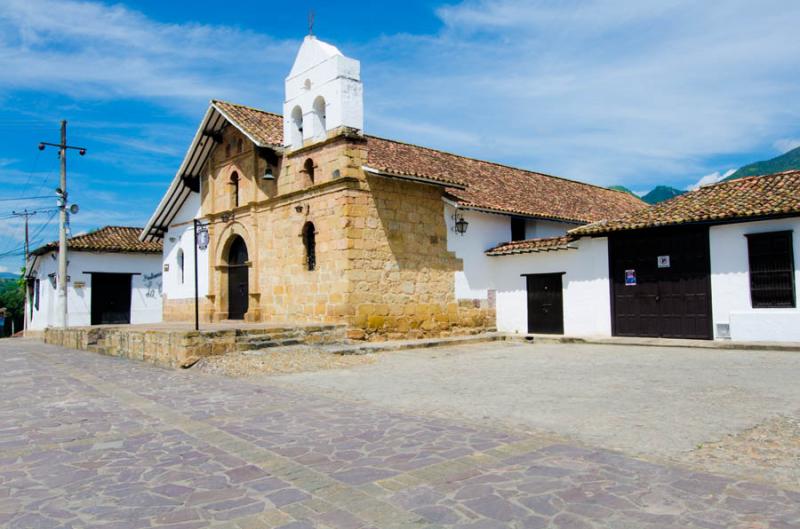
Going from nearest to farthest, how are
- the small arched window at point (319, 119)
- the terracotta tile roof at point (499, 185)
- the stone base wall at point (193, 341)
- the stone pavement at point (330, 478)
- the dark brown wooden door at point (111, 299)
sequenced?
the stone pavement at point (330, 478) < the stone base wall at point (193, 341) < the small arched window at point (319, 119) < the terracotta tile roof at point (499, 185) < the dark brown wooden door at point (111, 299)

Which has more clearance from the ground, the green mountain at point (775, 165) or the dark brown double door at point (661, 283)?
the green mountain at point (775, 165)

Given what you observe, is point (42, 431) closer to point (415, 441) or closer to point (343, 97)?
point (415, 441)

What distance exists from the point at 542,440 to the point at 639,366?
5.83m

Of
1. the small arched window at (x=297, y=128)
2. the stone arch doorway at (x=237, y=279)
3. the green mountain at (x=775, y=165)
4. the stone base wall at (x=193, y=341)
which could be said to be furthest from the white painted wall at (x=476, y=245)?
the green mountain at (x=775, y=165)

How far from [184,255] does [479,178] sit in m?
10.8

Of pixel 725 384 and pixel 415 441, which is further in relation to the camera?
pixel 725 384

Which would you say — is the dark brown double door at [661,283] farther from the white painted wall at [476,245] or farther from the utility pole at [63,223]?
the utility pole at [63,223]

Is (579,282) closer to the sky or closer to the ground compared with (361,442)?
closer to the sky

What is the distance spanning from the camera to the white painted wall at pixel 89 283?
26.8m

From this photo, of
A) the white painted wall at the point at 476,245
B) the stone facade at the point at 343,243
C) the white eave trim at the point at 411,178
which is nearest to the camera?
the white eave trim at the point at 411,178

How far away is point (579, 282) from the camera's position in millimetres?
16266

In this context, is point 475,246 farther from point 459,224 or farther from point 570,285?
point 570,285

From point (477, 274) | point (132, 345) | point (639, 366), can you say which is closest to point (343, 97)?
point (477, 274)

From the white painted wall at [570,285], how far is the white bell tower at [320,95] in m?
6.26
